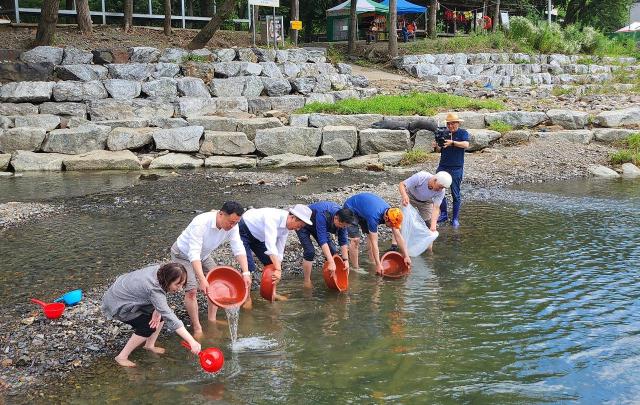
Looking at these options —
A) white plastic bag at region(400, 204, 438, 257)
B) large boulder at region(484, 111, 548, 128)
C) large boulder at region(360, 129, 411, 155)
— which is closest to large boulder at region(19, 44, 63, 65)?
large boulder at region(360, 129, 411, 155)

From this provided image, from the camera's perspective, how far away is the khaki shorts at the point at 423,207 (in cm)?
935

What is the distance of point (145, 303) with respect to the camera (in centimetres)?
559

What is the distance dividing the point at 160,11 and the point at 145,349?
30899 millimetres

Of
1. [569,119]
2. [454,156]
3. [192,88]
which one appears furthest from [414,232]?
[192,88]

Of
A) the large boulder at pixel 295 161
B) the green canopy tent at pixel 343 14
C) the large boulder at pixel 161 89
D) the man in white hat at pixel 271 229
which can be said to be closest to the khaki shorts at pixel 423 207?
the man in white hat at pixel 271 229

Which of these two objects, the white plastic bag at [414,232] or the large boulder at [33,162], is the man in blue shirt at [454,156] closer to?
the white plastic bag at [414,232]

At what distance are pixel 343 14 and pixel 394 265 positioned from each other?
27.5m

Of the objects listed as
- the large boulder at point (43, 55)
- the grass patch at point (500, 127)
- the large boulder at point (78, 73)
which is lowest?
the grass patch at point (500, 127)

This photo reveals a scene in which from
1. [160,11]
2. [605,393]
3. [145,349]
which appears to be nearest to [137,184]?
[145,349]

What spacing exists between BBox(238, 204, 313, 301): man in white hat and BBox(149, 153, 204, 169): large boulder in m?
9.78

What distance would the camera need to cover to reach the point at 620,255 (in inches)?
359

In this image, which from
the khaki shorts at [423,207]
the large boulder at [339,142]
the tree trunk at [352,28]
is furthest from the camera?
the tree trunk at [352,28]

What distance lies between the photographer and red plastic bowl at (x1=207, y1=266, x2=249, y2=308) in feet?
21.5

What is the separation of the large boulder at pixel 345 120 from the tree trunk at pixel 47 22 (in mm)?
9693
